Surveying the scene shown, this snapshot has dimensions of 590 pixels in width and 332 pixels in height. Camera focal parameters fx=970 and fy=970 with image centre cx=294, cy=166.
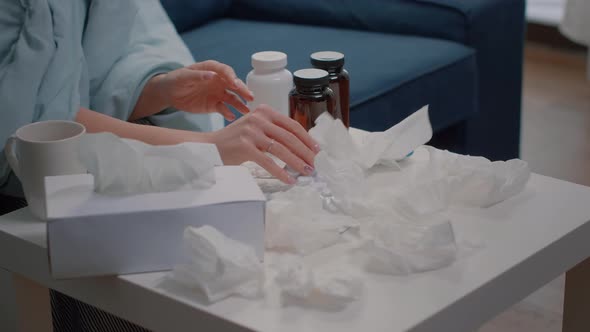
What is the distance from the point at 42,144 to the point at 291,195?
11.5 inches

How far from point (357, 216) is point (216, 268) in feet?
0.78

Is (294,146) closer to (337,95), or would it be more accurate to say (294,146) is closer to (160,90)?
(337,95)

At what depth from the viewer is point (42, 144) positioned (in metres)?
1.10

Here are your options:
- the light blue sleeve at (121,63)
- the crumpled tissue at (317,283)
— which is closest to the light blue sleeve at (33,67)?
the light blue sleeve at (121,63)

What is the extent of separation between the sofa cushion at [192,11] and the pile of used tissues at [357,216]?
1017 millimetres

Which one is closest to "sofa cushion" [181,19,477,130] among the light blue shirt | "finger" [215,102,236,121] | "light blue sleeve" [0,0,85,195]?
the light blue shirt

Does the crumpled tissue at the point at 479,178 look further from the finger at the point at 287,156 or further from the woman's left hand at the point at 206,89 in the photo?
the woman's left hand at the point at 206,89

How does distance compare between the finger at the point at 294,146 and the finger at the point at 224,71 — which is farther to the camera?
the finger at the point at 224,71

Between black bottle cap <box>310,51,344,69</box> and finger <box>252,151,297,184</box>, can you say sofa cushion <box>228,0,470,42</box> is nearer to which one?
black bottle cap <box>310,51,344,69</box>

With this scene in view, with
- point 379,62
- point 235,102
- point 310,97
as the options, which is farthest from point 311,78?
point 379,62

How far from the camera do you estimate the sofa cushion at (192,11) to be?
2.24 meters

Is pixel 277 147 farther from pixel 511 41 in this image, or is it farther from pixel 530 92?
pixel 530 92

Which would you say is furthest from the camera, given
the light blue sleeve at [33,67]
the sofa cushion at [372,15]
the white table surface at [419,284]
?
the sofa cushion at [372,15]

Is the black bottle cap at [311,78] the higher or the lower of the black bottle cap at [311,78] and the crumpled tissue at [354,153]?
the higher
